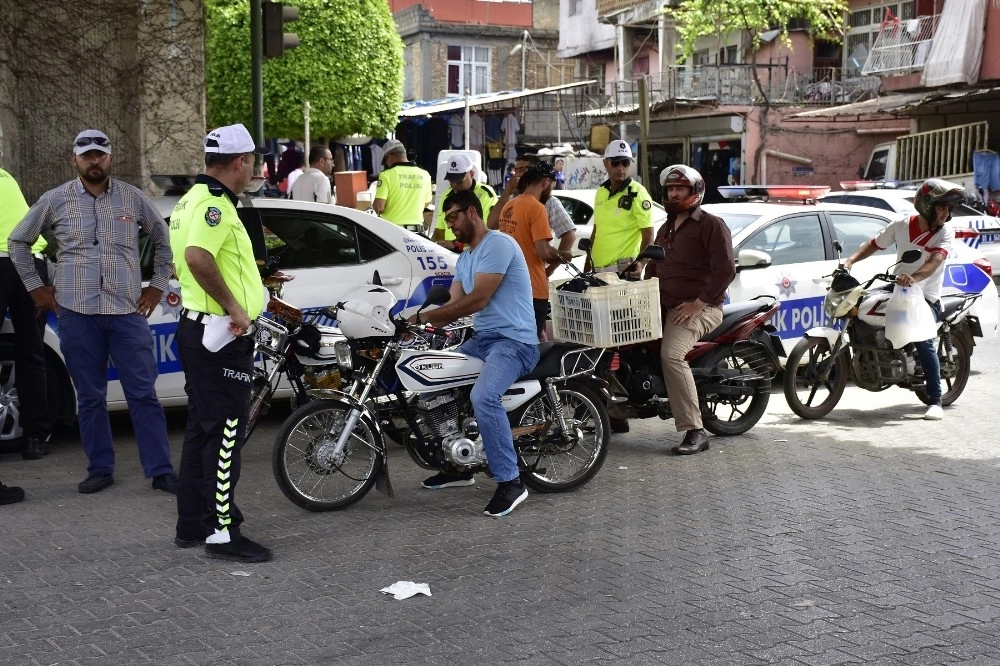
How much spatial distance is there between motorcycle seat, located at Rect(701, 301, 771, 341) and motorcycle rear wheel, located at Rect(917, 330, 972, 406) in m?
2.04

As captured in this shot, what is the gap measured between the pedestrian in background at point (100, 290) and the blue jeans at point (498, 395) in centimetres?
183

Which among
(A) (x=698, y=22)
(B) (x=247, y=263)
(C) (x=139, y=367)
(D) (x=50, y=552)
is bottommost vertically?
(D) (x=50, y=552)

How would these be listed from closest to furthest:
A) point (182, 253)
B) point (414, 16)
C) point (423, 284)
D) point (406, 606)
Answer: point (406, 606) → point (182, 253) → point (423, 284) → point (414, 16)

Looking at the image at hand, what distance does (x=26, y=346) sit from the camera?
782 centimetres

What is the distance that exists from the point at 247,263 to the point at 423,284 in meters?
3.24

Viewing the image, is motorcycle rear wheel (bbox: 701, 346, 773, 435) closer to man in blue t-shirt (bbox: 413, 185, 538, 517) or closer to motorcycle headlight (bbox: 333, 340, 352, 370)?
man in blue t-shirt (bbox: 413, 185, 538, 517)

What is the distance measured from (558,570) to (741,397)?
3.17 metres

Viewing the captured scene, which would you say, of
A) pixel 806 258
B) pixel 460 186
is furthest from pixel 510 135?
pixel 460 186

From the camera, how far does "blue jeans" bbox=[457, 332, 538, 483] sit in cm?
664

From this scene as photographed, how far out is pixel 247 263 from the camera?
5895mm

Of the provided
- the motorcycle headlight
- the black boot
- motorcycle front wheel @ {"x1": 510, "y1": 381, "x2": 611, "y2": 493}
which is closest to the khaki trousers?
motorcycle front wheel @ {"x1": 510, "y1": 381, "x2": 611, "y2": 493}

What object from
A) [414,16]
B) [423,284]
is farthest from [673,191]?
[414,16]

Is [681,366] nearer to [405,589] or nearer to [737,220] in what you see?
[737,220]

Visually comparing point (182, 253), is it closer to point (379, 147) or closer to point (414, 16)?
point (379, 147)
